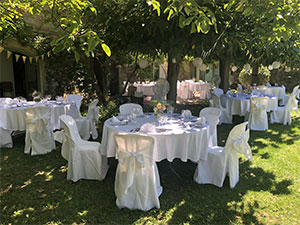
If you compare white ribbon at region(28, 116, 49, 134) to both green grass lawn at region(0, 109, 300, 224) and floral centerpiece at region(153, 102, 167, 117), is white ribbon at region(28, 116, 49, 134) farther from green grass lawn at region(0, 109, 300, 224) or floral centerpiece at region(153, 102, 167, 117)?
floral centerpiece at region(153, 102, 167, 117)

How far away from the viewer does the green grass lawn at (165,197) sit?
108 inches

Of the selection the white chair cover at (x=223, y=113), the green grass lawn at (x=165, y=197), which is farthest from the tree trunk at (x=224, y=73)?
the green grass lawn at (x=165, y=197)

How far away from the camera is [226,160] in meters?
3.39

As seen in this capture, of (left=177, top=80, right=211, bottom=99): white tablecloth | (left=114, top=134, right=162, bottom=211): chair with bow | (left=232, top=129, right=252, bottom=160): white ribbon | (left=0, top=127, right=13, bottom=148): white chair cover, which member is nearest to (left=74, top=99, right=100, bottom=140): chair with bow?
(left=0, top=127, right=13, bottom=148): white chair cover

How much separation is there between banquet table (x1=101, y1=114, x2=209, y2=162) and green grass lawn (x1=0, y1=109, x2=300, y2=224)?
1.64 feet

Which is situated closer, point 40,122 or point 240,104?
point 40,122

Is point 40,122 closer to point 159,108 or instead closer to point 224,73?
point 159,108

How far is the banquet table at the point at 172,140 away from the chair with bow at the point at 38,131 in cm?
171

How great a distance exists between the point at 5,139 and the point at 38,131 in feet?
3.03

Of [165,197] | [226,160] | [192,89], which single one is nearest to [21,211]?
[165,197]

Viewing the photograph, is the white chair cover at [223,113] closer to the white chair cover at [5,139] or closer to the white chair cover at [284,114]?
the white chair cover at [284,114]

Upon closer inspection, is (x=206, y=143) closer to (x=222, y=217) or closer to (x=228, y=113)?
(x=222, y=217)

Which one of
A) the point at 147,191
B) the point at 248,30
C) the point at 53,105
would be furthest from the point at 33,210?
the point at 248,30

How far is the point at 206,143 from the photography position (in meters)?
3.42
